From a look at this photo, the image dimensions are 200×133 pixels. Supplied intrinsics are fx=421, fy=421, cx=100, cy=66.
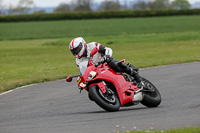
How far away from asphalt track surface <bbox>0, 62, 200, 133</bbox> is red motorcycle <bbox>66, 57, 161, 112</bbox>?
22 centimetres

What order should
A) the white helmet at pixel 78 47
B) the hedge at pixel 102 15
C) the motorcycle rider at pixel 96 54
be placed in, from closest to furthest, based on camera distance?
the motorcycle rider at pixel 96 54 → the white helmet at pixel 78 47 → the hedge at pixel 102 15

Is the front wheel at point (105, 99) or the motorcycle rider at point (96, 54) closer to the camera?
the front wheel at point (105, 99)

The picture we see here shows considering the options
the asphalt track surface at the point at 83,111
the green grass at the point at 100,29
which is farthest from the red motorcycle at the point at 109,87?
the green grass at the point at 100,29

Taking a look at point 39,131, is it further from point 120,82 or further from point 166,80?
point 166,80

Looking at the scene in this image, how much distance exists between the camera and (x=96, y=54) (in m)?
8.56

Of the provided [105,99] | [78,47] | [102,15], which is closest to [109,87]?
[105,99]

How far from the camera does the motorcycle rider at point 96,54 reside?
828 cm

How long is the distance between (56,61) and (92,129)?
54.6 ft

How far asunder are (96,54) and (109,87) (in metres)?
0.73

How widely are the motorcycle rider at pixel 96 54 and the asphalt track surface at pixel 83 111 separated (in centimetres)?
81

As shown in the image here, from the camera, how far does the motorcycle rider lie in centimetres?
828

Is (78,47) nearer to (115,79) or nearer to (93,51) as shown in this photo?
(93,51)

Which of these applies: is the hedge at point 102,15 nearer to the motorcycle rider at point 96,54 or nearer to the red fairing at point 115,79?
the motorcycle rider at point 96,54

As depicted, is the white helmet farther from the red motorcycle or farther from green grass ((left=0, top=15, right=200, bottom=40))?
green grass ((left=0, top=15, right=200, bottom=40))
